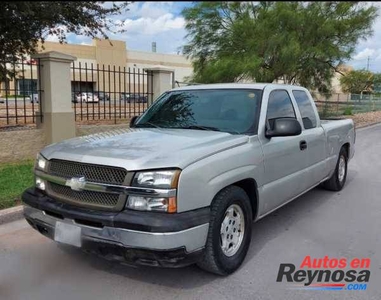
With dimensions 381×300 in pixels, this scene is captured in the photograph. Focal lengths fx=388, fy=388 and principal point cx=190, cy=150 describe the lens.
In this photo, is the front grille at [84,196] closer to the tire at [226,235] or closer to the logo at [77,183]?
the logo at [77,183]

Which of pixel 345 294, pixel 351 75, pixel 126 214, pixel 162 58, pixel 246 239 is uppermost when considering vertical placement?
pixel 162 58

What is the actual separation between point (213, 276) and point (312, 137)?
2620 millimetres

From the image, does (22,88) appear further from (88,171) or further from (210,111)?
(88,171)

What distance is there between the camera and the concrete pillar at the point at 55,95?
8125 mm

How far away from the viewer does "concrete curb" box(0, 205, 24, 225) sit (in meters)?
4.99

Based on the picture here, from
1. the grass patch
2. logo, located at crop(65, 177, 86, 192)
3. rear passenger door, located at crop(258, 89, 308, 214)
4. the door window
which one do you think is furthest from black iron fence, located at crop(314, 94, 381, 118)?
logo, located at crop(65, 177, 86, 192)

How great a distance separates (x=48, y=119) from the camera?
27.0 feet

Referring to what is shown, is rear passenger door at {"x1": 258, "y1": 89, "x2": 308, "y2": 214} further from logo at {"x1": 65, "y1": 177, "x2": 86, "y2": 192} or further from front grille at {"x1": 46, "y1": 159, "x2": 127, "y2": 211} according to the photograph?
logo at {"x1": 65, "y1": 177, "x2": 86, "y2": 192}

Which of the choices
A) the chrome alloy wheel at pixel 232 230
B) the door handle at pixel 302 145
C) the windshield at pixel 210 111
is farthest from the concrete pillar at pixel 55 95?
the chrome alloy wheel at pixel 232 230

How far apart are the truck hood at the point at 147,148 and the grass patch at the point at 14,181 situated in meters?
2.04

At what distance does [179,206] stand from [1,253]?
233 centimetres

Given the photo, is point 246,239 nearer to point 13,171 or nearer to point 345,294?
point 345,294

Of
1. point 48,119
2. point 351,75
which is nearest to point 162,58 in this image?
point 351,75

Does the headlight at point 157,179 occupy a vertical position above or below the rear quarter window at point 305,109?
below
